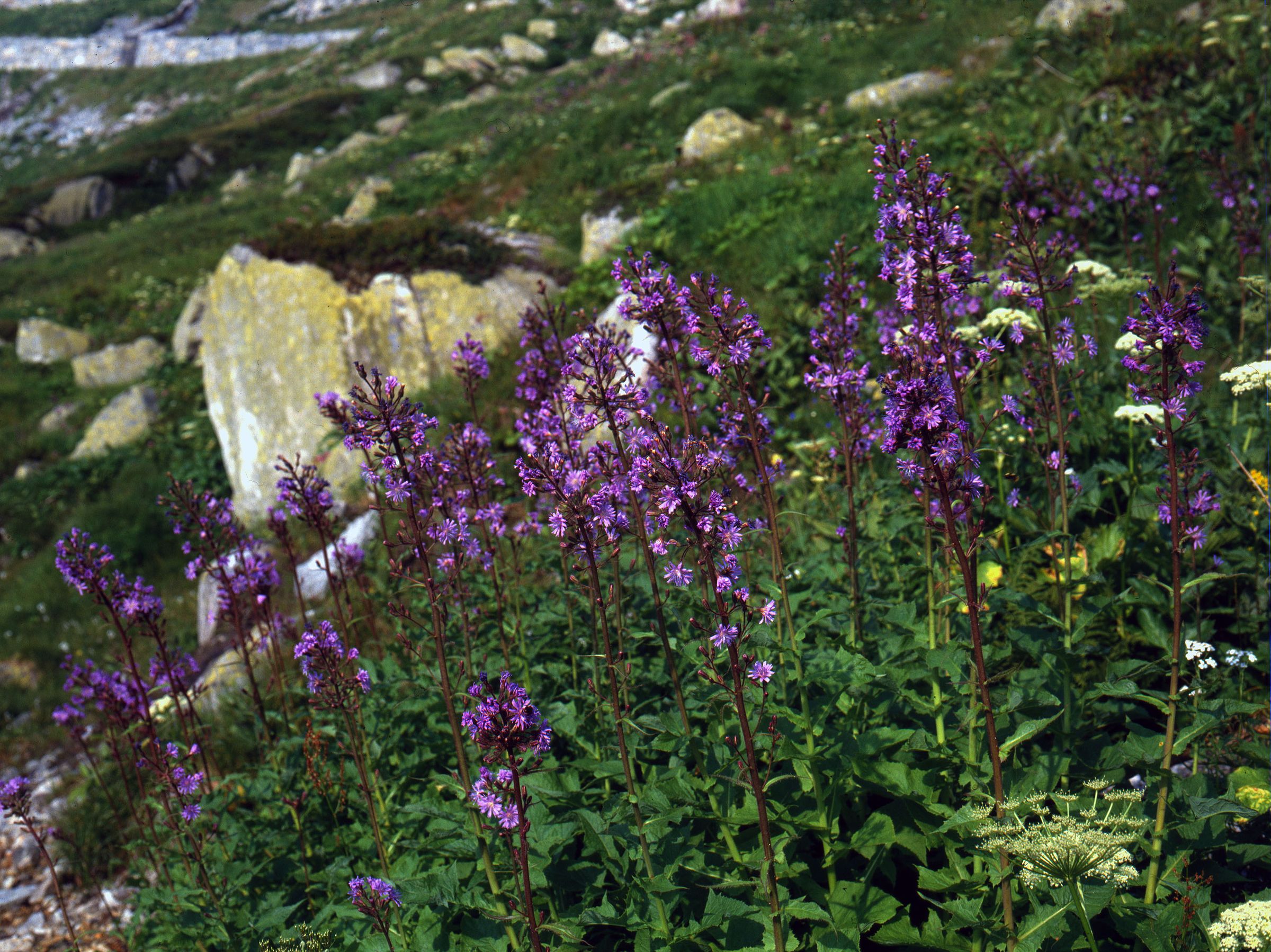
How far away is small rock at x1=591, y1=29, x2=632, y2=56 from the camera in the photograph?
3975 centimetres

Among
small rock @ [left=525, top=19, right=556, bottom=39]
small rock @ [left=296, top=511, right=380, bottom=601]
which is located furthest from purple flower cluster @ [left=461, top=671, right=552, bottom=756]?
small rock @ [left=525, top=19, right=556, bottom=39]

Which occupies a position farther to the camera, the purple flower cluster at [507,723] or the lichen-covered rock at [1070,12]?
the lichen-covered rock at [1070,12]

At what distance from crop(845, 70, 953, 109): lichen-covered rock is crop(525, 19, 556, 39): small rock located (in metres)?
36.6

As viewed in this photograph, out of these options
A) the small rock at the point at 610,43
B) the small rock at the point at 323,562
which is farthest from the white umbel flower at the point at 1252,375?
the small rock at the point at 610,43

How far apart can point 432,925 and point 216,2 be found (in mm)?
106094

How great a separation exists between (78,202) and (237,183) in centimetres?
682

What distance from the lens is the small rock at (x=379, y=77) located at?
4650 cm

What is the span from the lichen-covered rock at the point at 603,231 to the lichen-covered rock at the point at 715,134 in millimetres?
2945

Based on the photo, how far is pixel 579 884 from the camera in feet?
10.2

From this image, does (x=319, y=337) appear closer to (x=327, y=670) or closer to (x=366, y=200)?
(x=327, y=670)

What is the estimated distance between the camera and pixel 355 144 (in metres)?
35.7

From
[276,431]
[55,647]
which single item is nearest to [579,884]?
[276,431]

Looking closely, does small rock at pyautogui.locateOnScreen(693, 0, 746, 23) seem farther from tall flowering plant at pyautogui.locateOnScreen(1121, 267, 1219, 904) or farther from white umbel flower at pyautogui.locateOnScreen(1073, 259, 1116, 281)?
tall flowering plant at pyautogui.locateOnScreen(1121, 267, 1219, 904)

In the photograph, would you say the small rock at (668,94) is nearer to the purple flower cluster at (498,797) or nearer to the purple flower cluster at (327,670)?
the purple flower cluster at (327,670)
